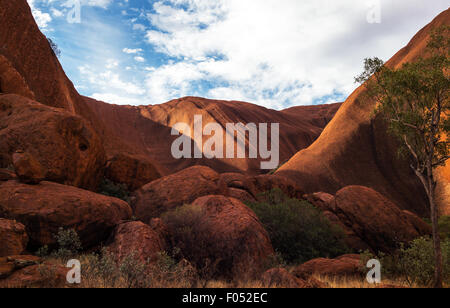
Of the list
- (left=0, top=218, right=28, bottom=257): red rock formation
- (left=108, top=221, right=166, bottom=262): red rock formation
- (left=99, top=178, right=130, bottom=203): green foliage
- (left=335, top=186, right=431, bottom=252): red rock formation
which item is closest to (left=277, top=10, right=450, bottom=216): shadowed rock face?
(left=335, top=186, right=431, bottom=252): red rock formation

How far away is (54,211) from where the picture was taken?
6.80 meters

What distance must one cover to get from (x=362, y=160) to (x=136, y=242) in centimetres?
2859

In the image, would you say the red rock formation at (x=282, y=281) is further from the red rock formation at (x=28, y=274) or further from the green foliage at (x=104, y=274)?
the red rock formation at (x=28, y=274)

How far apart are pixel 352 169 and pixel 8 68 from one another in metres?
29.4

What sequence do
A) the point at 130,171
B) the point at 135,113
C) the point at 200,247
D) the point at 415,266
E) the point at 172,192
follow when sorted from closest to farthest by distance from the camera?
1. the point at 200,247
2. the point at 415,266
3. the point at 172,192
4. the point at 130,171
5. the point at 135,113

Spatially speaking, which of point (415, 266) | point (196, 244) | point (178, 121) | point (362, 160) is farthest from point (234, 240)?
point (178, 121)

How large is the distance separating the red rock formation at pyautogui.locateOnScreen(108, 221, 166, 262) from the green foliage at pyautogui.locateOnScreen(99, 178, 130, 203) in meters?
5.12

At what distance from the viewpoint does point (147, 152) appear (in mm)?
58406

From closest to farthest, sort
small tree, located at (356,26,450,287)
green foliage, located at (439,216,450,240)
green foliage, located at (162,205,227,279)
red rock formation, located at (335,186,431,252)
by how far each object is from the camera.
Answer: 1. green foliage, located at (162,205,227,279)
2. small tree, located at (356,26,450,287)
3. red rock formation, located at (335,186,431,252)
4. green foliage, located at (439,216,450,240)

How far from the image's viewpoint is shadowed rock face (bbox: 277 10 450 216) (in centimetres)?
2680

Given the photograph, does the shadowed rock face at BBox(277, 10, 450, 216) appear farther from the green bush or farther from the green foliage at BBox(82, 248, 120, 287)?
the green foliage at BBox(82, 248, 120, 287)

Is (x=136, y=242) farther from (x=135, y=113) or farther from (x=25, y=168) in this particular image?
(x=135, y=113)
